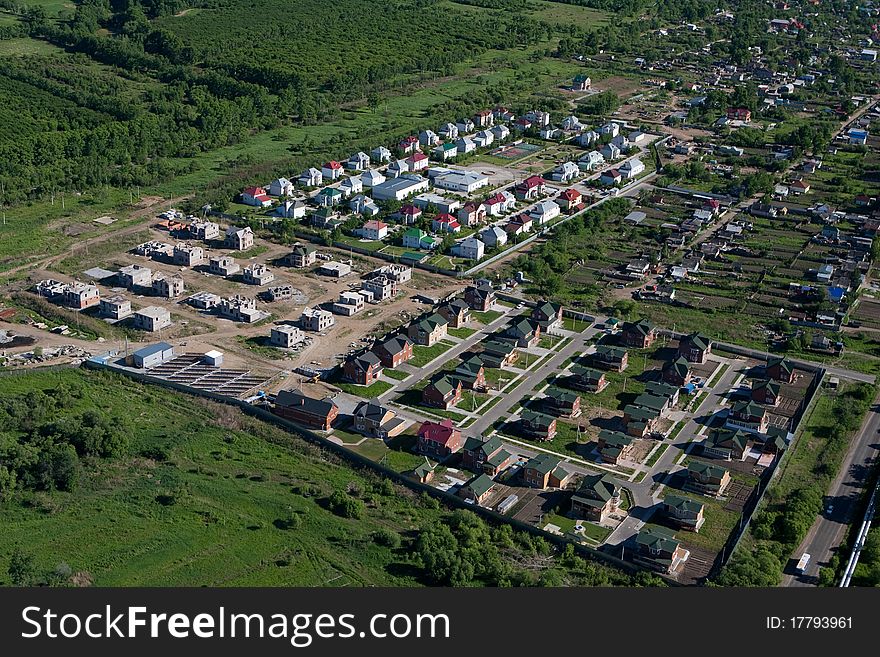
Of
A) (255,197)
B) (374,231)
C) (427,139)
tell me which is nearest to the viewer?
(374,231)

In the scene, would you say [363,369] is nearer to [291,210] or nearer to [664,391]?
[664,391]

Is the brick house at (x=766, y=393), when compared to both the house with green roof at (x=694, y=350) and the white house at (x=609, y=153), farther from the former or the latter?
the white house at (x=609, y=153)

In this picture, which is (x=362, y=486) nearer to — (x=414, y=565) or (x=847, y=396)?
(x=414, y=565)

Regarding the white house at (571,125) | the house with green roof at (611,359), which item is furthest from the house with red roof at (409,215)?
the white house at (571,125)

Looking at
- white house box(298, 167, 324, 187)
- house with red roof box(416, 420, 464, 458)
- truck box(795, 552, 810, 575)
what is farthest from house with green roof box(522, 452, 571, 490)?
white house box(298, 167, 324, 187)

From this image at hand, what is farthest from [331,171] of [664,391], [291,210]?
[664,391]

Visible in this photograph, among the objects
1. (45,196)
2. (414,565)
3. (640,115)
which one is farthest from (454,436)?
(640,115)
